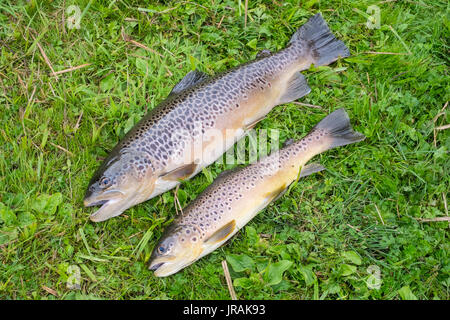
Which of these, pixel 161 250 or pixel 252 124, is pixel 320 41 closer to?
pixel 252 124

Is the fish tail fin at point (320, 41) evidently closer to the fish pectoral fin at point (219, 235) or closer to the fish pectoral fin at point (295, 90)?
the fish pectoral fin at point (295, 90)

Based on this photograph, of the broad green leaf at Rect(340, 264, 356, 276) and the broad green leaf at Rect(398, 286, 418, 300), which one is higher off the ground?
the broad green leaf at Rect(340, 264, 356, 276)

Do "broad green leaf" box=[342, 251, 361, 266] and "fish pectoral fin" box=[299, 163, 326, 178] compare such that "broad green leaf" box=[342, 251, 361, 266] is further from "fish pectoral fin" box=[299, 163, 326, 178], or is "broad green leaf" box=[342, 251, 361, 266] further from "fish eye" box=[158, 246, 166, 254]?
"fish eye" box=[158, 246, 166, 254]

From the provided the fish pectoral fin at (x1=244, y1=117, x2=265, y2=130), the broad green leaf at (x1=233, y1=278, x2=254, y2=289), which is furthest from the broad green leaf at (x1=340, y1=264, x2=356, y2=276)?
the fish pectoral fin at (x1=244, y1=117, x2=265, y2=130)

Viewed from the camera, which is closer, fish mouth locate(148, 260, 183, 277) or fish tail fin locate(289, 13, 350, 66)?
fish mouth locate(148, 260, 183, 277)

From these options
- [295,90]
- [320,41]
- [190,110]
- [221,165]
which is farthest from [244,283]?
[320,41]

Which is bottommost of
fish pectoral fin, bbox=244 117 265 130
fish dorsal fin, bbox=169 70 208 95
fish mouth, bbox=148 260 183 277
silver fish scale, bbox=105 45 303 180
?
fish mouth, bbox=148 260 183 277
